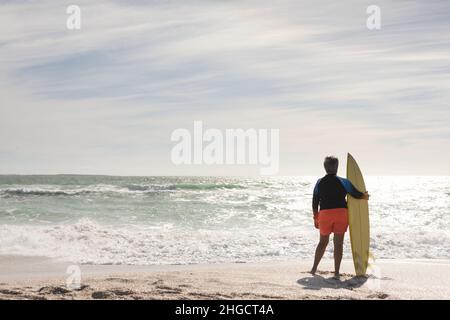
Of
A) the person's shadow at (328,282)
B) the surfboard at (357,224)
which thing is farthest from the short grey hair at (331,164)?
the person's shadow at (328,282)

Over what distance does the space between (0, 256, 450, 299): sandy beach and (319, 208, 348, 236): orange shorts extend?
0.63 meters

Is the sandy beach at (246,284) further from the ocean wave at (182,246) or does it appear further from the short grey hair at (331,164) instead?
A: the ocean wave at (182,246)

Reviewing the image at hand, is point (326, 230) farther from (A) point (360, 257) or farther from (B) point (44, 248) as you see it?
(B) point (44, 248)

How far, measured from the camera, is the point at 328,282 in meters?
6.27

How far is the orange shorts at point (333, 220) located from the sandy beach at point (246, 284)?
0.63 metres

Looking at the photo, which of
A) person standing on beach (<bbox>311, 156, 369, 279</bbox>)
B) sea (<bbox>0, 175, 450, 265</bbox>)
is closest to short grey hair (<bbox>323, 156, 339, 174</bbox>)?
person standing on beach (<bbox>311, 156, 369, 279</bbox>)

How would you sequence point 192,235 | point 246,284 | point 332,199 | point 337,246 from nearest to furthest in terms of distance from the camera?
point 246,284, point 332,199, point 337,246, point 192,235

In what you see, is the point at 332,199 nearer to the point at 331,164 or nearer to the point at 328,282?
the point at 331,164

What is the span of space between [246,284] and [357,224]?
178 cm

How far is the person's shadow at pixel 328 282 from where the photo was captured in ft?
19.8

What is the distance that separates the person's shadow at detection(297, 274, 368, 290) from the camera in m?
6.03

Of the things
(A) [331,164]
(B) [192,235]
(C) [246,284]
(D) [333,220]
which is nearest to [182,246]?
(B) [192,235]

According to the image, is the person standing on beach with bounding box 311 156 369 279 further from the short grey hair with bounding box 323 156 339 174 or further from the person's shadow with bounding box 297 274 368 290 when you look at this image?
the person's shadow with bounding box 297 274 368 290
